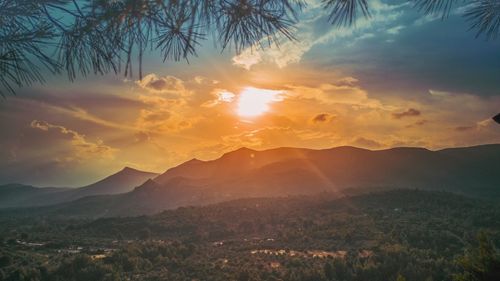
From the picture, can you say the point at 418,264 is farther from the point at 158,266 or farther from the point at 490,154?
the point at 490,154

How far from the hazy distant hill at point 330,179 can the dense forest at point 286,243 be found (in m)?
33.3

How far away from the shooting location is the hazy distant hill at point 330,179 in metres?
96.3

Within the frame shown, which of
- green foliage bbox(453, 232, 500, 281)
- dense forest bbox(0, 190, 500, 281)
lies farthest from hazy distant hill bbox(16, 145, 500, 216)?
green foliage bbox(453, 232, 500, 281)

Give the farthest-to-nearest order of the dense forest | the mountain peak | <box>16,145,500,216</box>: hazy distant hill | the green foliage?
the mountain peak → <box>16,145,500,216</box>: hazy distant hill → the dense forest → the green foliage

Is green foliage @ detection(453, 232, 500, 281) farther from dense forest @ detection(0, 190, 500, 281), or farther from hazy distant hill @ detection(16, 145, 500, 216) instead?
hazy distant hill @ detection(16, 145, 500, 216)

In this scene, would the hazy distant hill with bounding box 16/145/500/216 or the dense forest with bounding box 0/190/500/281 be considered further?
the hazy distant hill with bounding box 16/145/500/216

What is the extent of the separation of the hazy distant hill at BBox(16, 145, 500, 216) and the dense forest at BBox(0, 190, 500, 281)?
3335 cm

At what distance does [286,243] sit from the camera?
1594 inches

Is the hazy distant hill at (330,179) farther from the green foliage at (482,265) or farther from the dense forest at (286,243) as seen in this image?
the green foliage at (482,265)

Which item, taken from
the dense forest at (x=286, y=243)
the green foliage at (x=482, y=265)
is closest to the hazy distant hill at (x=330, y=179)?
the dense forest at (x=286, y=243)

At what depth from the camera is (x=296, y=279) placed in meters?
23.3

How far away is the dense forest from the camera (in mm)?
24047

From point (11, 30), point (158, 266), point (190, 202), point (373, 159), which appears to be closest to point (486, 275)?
point (11, 30)

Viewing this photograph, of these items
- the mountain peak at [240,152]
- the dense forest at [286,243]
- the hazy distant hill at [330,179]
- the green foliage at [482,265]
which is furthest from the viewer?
the mountain peak at [240,152]
